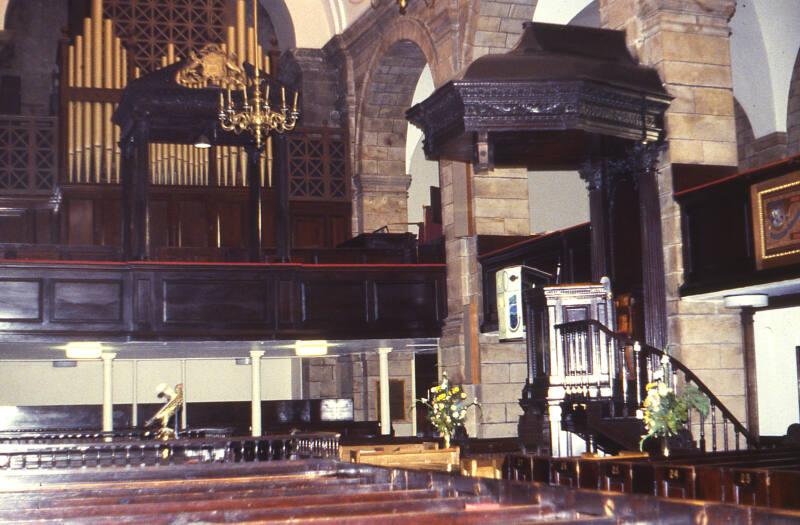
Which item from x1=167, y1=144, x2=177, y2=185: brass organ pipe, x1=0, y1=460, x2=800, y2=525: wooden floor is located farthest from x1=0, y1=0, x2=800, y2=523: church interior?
x1=167, y1=144, x2=177, y2=185: brass organ pipe

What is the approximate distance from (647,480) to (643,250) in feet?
18.6

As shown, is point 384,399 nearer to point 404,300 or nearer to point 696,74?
point 404,300

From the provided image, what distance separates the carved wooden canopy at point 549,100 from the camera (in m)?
11.6

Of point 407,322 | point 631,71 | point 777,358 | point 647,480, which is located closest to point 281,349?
point 407,322

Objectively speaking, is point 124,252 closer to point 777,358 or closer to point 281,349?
point 281,349

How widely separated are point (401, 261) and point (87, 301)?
16.6ft

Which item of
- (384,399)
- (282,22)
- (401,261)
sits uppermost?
(282,22)

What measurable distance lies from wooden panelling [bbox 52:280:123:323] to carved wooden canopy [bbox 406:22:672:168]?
5894mm

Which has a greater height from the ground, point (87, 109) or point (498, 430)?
point (87, 109)

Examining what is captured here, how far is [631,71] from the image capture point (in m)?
12.3

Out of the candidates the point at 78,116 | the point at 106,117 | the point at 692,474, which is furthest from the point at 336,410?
the point at 692,474

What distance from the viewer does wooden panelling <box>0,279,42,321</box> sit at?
15852 mm

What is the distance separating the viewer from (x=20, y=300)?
15938 mm

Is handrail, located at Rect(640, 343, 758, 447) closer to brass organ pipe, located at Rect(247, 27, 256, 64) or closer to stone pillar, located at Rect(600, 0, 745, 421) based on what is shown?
stone pillar, located at Rect(600, 0, 745, 421)
